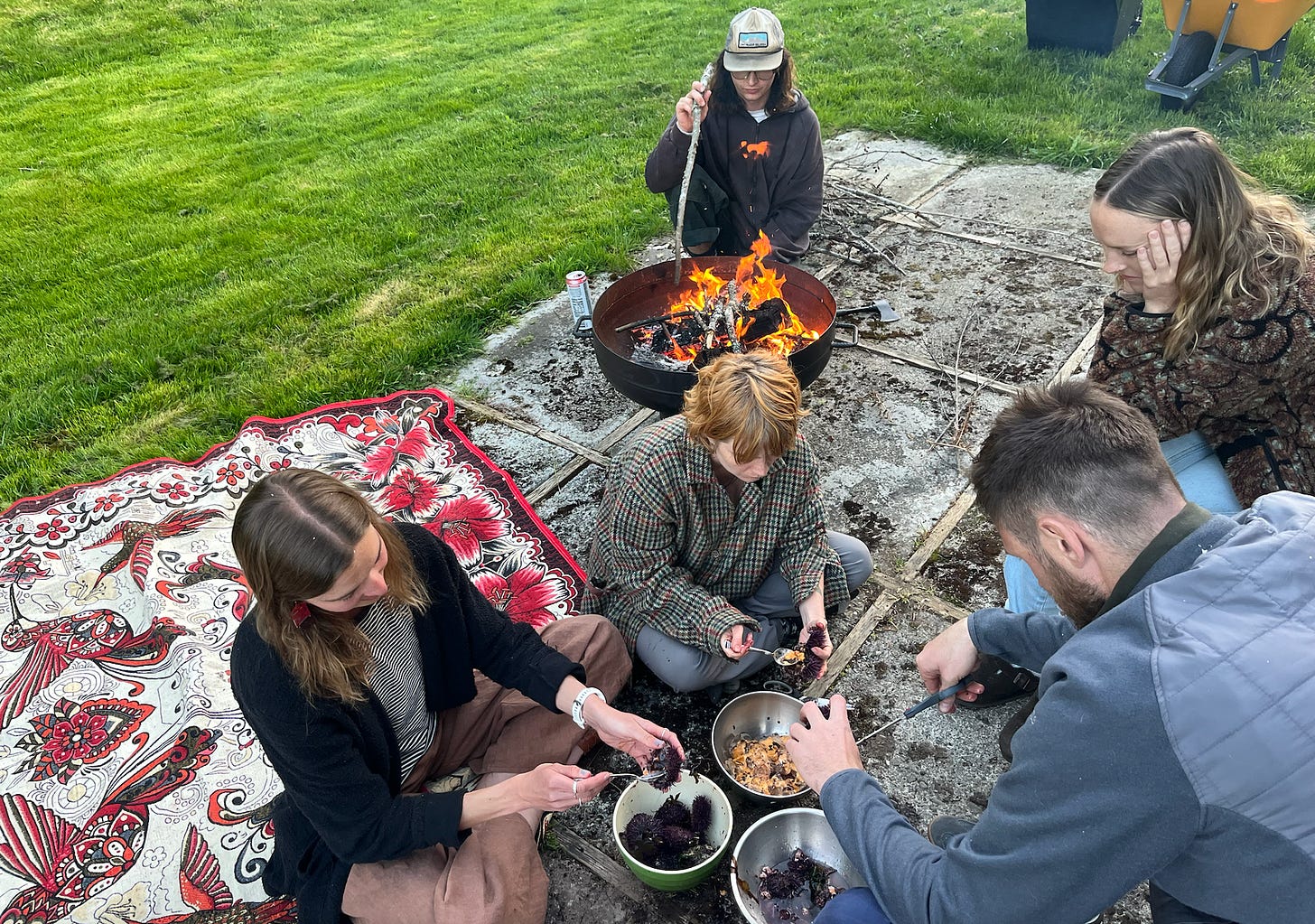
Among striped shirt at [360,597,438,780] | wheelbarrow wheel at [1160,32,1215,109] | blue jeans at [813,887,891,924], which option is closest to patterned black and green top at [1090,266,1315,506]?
blue jeans at [813,887,891,924]

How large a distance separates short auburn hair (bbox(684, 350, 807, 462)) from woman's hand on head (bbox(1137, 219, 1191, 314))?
129cm

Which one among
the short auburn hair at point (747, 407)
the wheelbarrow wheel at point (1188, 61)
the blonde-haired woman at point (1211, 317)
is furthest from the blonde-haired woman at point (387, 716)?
the wheelbarrow wheel at point (1188, 61)

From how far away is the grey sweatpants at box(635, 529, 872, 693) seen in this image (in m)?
2.97

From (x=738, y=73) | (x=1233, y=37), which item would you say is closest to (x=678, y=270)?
(x=738, y=73)

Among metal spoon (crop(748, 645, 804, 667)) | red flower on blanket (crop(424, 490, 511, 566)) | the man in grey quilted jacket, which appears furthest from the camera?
red flower on blanket (crop(424, 490, 511, 566))

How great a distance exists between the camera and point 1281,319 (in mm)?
2682

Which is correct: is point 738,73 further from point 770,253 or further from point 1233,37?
point 1233,37

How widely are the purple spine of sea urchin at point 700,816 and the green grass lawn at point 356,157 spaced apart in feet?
10.8

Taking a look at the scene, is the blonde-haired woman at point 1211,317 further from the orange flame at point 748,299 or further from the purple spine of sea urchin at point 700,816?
the orange flame at point 748,299

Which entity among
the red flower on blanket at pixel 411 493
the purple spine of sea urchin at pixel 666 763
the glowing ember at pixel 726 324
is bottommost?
the red flower on blanket at pixel 411 493

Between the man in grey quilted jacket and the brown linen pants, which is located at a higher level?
the man in grey quilted jacket

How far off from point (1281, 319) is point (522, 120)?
735 centimetres

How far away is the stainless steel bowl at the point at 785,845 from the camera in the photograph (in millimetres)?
2428

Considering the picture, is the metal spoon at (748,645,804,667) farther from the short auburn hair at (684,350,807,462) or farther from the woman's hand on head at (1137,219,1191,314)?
the woman's hand on head at (1137,219,1191,314)
